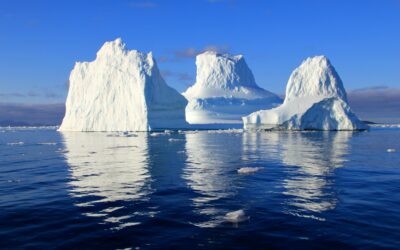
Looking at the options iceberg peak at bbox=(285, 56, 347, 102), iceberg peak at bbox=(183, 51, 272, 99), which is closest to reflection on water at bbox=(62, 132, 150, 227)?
iceberg peak at bbox=(285, 56, 347, 102)

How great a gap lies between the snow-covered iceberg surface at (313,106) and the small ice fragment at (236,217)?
57.9 m

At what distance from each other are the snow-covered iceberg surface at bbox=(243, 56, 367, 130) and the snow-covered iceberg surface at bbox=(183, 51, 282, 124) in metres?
58.1

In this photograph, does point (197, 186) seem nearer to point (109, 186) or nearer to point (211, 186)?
point (211, 186)

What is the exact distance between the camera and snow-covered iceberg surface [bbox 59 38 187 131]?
73125mm

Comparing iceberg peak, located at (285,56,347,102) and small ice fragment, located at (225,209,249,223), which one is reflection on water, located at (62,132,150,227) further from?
iceberg peak, located at (285,56,347,102)

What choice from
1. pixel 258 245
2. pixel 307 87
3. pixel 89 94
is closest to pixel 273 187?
pixel 258 245

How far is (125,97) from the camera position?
75.3 meters

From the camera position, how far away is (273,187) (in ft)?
45.9

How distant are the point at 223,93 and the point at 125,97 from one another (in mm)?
74432

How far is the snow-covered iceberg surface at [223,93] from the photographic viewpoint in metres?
132

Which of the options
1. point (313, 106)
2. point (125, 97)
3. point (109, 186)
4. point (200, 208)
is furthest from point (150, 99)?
point (200, 208)

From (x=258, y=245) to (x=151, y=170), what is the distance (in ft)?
40.3

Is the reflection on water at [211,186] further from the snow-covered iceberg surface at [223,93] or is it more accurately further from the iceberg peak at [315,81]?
the snow-covered iceberg surface at [223,93]

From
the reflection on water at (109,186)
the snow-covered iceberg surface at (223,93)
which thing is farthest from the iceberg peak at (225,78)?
the reflection on water at (109,186)
